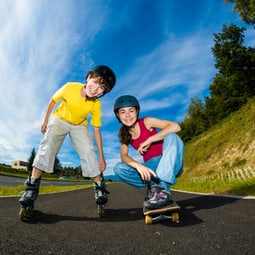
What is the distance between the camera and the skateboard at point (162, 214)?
2.43 m

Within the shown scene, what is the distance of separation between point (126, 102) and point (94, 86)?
620mm

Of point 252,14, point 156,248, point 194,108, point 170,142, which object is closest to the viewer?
point 156,248

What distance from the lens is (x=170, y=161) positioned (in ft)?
8.91

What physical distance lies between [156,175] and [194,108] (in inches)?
1975

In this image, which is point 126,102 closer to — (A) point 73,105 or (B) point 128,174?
(A) point 73,105

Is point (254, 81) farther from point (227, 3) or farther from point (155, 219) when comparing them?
point (155, 219)

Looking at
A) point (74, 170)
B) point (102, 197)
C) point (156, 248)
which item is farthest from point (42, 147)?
point (74, 170)

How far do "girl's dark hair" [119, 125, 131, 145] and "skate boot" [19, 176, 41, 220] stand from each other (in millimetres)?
1360

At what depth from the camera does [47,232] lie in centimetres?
231

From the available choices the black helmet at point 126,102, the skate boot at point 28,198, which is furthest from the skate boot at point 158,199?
the skate boot at point 28,198

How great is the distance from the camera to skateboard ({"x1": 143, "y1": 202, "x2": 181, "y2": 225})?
A: 243 cm

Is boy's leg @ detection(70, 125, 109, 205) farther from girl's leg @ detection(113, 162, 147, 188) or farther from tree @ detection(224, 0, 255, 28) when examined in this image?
tree @ detection(224, 0, 255, 28)

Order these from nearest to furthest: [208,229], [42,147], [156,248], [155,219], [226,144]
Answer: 1. [156,248]
2. [208,229]
3. [155,219]
4. [42,147]
5. [226,144]

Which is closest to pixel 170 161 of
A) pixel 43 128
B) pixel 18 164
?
pixel 43 128
